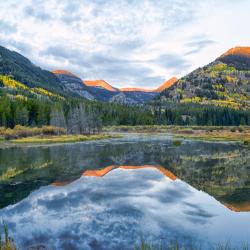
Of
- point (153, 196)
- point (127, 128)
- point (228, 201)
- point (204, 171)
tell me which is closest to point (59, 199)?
point (153, 196)

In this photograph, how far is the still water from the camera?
2325cm

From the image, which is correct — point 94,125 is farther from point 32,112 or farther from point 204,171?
point 204,171

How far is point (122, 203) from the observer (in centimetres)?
3291

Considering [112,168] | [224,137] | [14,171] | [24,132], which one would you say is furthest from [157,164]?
[24,132]

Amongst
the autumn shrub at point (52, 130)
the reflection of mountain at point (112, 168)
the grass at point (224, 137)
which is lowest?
the reflection of mountain at point (112, 168)

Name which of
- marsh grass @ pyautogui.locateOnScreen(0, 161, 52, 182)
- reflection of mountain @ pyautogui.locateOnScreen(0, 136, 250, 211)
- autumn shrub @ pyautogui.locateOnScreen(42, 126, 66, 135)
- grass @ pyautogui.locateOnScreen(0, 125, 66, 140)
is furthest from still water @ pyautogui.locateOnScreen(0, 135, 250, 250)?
autumn shrub @ pyautogui.locateOnScreen(42, 126, 66, 135)

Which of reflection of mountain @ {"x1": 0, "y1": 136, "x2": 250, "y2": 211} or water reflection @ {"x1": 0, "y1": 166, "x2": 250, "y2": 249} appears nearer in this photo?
water reflection @ {"x1": 0, "y1": 166, "x2": 250, "y2": 249}

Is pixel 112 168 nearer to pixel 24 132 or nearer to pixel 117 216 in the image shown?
pixel 117 216

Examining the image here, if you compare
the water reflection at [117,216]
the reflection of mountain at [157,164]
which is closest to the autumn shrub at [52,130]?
the reflection of mountain at [157,164]

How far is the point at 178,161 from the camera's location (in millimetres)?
62500

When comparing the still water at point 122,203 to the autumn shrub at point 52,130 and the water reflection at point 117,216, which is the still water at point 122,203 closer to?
the water reflection at point 117,216

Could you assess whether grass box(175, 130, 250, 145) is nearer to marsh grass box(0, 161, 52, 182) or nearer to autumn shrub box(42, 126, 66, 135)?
autumn shrub box(42, 126, 66, 135)

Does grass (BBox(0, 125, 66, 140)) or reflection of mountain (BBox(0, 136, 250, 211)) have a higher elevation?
grass (BBox(0, 125, 66, 140))

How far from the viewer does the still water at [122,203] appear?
76.3ft
